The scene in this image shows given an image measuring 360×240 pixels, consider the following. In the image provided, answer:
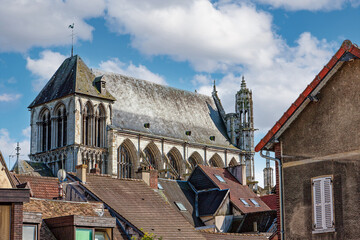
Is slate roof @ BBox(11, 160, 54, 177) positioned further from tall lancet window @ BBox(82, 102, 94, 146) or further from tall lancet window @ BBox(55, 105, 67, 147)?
tall lancet window @ BBox(82, 102, 94, 146)

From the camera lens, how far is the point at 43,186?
24312 millimetres

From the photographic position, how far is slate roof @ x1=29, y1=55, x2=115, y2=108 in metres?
53.0

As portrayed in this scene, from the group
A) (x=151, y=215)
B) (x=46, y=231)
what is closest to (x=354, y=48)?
(x=46, y=231)

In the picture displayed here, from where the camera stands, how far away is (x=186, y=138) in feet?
199

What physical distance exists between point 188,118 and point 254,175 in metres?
7.96

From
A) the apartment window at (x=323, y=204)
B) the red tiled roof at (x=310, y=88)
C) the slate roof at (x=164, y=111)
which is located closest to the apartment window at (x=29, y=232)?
the red tiled roof at (x=310, y=88)

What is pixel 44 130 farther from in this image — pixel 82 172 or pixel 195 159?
pixel 82 172

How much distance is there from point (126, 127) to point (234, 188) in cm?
1840

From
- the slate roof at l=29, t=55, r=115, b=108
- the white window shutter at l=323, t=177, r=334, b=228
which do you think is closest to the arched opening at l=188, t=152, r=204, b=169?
the slate roof at l=29, t=55, r=115, b=108

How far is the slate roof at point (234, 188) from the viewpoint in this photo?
3712cm

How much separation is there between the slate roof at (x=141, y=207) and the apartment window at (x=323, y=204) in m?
9.05

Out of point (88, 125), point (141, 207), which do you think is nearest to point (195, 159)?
point (88, 125)

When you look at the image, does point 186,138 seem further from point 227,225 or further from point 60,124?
point 227,225

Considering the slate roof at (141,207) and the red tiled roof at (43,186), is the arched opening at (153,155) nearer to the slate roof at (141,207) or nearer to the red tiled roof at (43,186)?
the slate roof at (141,207)
